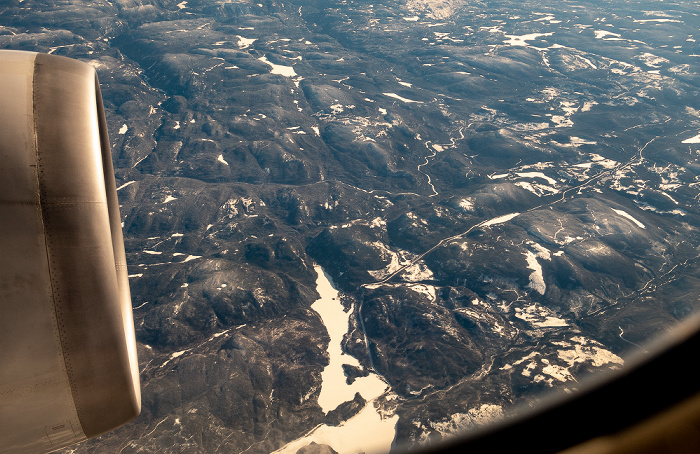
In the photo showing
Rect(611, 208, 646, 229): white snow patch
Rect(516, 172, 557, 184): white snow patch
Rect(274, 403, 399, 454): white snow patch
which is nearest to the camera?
Rect(274, 403, 399, 454): white snow patch

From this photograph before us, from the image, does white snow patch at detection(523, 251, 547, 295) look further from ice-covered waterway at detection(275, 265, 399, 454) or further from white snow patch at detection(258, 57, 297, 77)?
white snow patch at detection(258, 57, 297, 77)

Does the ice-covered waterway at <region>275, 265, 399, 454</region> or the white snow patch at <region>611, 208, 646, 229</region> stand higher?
the ice-covered waterway at <region>275, 265, 399, 454</region>

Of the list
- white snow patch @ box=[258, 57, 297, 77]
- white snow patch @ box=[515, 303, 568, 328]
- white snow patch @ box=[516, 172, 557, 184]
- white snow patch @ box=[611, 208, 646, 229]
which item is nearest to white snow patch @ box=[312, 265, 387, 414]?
white snow patch @ box=[515, 303, 568, 328]

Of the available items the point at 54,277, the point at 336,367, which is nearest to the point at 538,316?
the point at 336,367

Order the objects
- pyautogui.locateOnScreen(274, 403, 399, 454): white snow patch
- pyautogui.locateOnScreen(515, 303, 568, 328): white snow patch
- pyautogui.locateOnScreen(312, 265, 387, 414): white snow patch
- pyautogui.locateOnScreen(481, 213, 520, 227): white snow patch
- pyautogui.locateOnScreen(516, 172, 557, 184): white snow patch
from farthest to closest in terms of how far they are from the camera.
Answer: pyautogui.locateOnScreen(516, 172, 557, 184): white snow patch → pyautogui.locateOnScreen(481, 213, 520, 227): white snow patch → pyautogui.locateOnScreen(515, 303, 568, 328): white snow patch → pyautogui.locateOnScreen(312, 265, 387, 414): white snow patch → pyautogui.locateOnScreen(274, 403, 399, 454): white snow patch

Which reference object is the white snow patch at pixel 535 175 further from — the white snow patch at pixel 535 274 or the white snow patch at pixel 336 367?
the white snow patch at pixel 336 367
